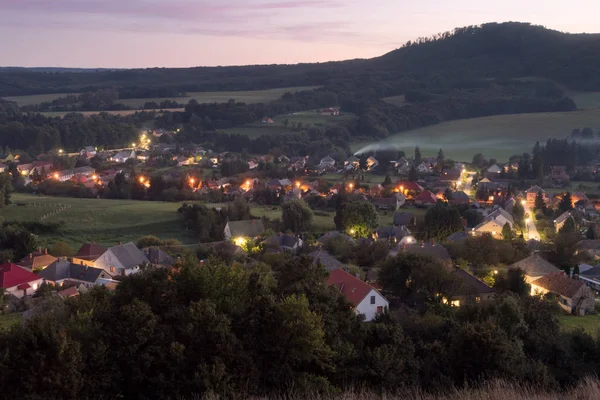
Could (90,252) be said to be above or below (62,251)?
above

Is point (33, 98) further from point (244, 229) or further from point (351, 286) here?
Answer: point (351, 286)

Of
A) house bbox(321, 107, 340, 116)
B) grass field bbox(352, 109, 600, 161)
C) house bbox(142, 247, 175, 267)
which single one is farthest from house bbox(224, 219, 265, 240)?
house bbox(321, 107, 340, 116)

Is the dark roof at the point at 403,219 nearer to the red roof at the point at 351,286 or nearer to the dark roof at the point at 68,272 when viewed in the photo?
the red roof at the point at 351,286

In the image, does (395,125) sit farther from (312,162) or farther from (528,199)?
(528,199)

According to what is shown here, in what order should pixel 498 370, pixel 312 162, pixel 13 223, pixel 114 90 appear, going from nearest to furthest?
1. pixel 498 370
2. pixel 13 223
3. pixel 312 162
4. pixel 114 90

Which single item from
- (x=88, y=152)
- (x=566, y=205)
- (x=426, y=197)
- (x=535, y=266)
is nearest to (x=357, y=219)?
(x=535, y=266)

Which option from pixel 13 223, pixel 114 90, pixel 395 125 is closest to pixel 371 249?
pixel 13 223

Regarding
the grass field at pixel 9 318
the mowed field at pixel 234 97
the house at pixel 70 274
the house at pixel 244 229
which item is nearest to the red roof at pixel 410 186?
the house at pixel 244 229
